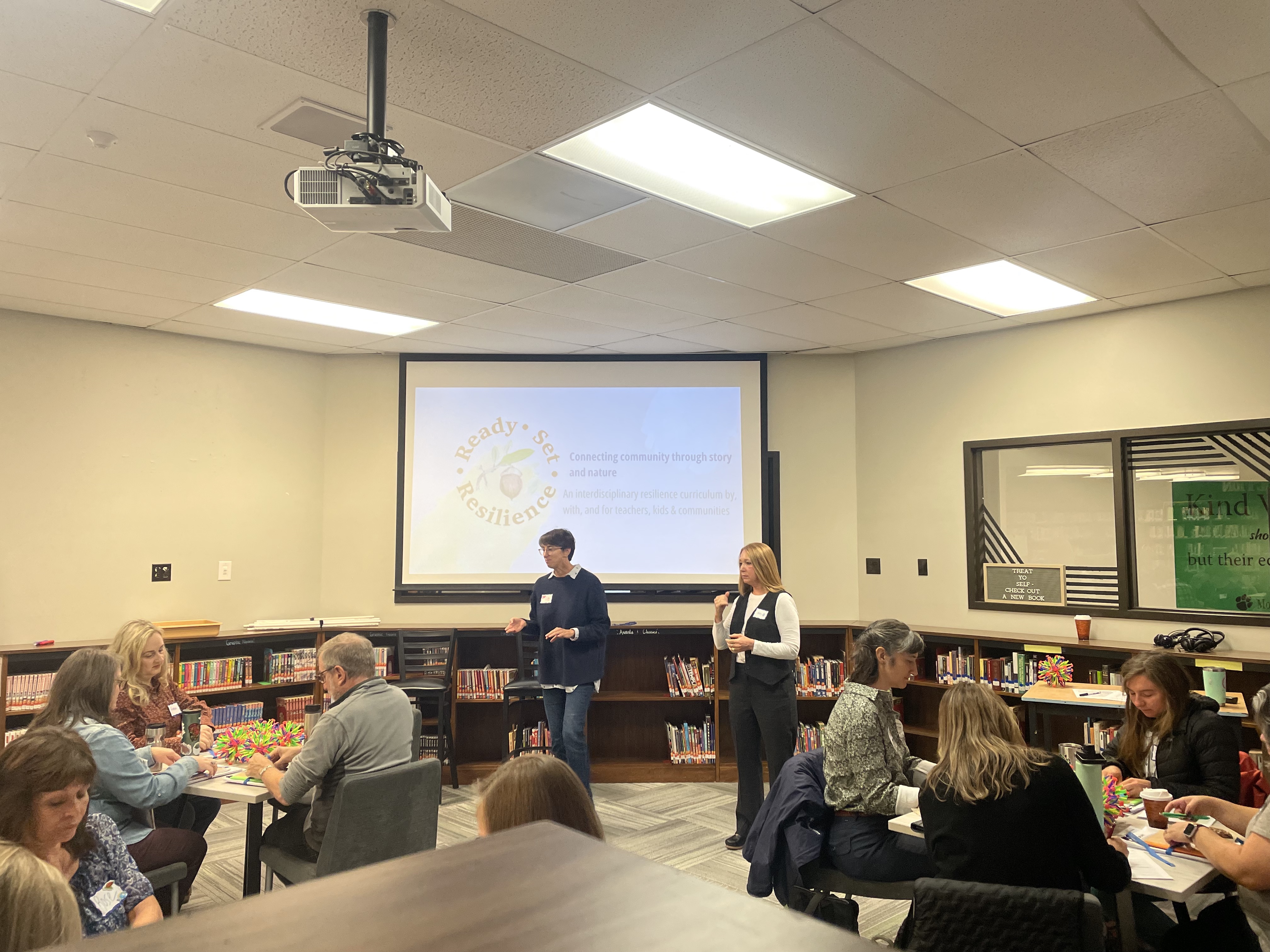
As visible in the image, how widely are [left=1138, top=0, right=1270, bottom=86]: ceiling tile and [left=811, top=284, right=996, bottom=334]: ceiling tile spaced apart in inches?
90.2

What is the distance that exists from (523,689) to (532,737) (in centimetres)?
59

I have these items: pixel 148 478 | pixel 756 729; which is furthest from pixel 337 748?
pixel 148 478

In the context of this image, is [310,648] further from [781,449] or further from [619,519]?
[781,449]

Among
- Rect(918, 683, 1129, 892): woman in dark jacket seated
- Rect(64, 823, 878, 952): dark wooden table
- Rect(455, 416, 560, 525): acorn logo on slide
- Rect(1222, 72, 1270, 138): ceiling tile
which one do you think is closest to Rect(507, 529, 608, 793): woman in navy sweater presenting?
Rect(455, 416, 560, 525): acorn logo on slide

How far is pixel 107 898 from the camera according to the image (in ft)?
7.25

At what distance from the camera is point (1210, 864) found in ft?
7.83

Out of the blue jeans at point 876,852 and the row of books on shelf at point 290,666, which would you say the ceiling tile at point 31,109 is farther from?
the row of books on shelf at point 290,666

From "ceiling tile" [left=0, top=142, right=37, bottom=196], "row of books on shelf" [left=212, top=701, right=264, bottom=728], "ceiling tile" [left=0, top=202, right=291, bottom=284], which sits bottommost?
"row of books on shelf" [left=212, top=701, right=264, bottom=728]

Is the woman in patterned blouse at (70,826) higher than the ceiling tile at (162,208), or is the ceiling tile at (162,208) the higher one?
the ceiling tile at (162,208)

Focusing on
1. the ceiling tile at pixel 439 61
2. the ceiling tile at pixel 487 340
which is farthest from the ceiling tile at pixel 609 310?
the ceiling tile at pixel 439 61

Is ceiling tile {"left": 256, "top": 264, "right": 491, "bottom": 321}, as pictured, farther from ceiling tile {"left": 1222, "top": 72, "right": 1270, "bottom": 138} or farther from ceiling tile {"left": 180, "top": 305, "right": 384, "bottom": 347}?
ceiling tile {"left": 1222, "top": 72, "right": 1270, "bottom": 138}

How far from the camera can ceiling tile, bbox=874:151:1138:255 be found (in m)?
3.44

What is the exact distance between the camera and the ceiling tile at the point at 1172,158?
3.00 m

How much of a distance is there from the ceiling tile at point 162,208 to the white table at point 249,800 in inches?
92.0
